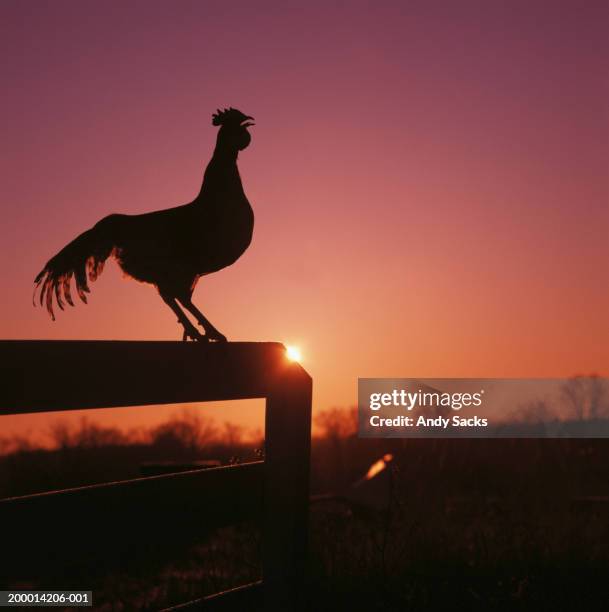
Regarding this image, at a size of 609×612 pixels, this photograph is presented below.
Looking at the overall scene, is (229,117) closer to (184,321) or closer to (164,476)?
(184,321)

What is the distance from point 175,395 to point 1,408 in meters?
0.73

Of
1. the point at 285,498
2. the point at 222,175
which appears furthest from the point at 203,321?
the point at 285,498

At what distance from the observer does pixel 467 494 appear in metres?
10.6

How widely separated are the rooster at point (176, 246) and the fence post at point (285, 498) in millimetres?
423

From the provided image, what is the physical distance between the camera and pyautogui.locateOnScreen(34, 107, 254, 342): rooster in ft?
12.2

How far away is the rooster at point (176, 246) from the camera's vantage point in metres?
3.72

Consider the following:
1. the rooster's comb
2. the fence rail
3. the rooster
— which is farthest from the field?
the rooster's comb

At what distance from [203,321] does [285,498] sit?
86cm

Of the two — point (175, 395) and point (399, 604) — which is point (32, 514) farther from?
point (399, 604)

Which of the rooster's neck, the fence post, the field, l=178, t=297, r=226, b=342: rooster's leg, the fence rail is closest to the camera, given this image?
the fence rail

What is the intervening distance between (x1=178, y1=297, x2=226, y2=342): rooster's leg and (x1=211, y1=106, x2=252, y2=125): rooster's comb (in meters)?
1.02

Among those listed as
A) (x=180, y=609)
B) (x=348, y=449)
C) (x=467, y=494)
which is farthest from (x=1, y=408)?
(x=348, y=449)

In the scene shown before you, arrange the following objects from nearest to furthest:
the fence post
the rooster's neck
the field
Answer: the fence post, the rooster's neck, the field

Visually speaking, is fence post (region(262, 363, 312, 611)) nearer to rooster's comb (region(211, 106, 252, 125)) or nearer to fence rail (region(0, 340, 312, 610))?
fence rail (region(0, 340, 312, 610))
